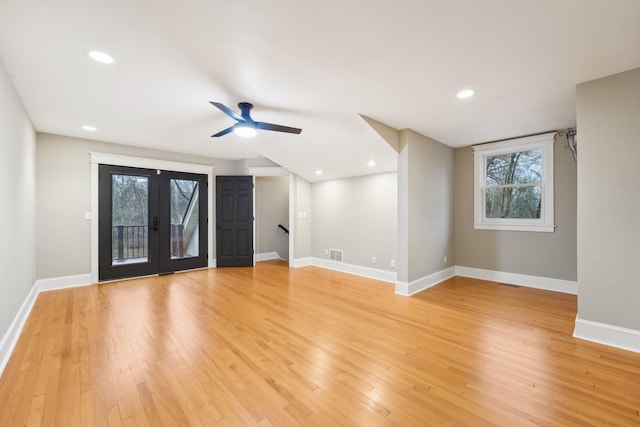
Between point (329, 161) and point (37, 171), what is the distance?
4.88 metres

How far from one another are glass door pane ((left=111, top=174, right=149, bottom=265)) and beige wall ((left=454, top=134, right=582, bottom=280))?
245 inches

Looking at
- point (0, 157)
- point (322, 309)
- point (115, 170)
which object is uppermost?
point (115, 170)

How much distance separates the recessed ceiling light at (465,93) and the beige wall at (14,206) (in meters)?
4.35

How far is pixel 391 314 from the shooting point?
334cm

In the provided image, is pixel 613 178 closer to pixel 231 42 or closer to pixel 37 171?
pixel 231 42

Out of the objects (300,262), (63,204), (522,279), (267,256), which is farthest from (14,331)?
(522,279)

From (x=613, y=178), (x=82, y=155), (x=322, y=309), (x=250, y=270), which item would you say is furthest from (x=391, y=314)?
(x=82, y=155)

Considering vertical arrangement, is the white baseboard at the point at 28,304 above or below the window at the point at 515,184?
below

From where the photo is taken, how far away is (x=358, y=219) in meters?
5.66

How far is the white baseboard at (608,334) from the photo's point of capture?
2.45 m

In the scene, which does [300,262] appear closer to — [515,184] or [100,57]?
[515,184]

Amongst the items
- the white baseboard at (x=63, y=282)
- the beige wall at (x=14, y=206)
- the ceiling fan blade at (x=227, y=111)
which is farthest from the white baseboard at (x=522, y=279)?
the white baseboard at (x=63, y=282)

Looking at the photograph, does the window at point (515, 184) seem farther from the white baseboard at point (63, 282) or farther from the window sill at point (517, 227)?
the white baseboard at point (63, 282)

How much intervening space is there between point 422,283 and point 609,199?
247 cm
